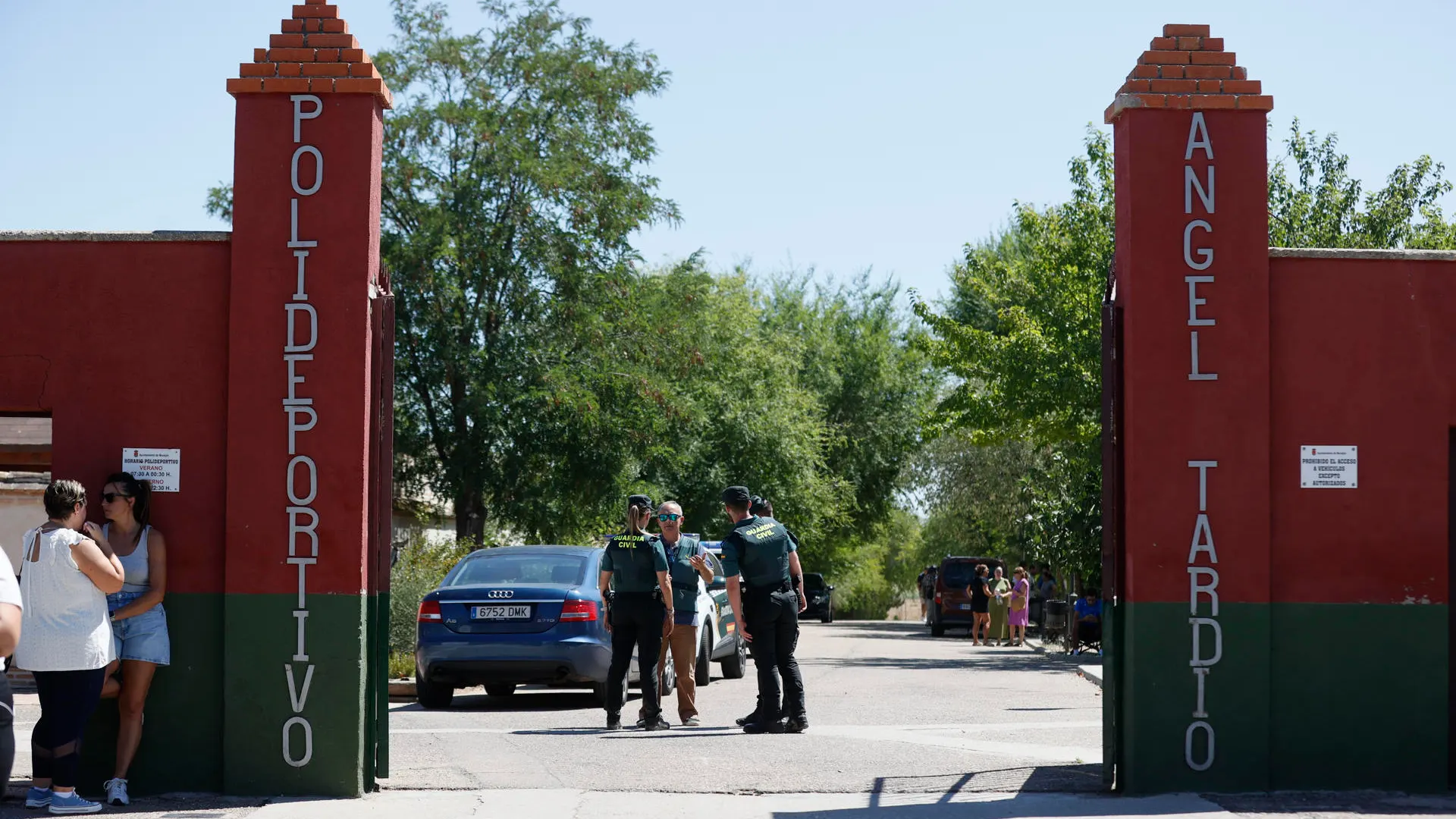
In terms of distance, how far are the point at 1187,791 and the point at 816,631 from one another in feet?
110

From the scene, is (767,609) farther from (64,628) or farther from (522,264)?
(522,264)

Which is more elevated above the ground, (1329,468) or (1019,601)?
(1329,468)

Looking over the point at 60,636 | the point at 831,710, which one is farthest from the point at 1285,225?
the point at 60,636

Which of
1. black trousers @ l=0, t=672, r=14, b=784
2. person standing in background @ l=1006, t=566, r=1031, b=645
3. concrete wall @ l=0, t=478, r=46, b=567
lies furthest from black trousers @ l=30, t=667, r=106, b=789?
person standing in background @ l=1006, t=566, r=1031, b=645

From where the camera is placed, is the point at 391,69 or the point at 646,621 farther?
the point at 391,69

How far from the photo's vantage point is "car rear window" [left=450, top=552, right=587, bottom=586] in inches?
570

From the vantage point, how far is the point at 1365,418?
8938 millimetres

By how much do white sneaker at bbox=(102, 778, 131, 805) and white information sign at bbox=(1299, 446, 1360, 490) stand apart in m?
7.06

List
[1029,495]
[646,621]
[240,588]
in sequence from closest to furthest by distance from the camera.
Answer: [240,588] → [646,621] → [1029,495]

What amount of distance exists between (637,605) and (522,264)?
62.3 feet

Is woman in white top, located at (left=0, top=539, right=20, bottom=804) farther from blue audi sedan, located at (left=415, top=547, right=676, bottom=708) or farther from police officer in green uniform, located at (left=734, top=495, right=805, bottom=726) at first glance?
blue audi sedan, located at (left=415, top=547, right=676, bottom=708)

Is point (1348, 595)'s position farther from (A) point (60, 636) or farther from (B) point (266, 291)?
(A) point (60, 636)

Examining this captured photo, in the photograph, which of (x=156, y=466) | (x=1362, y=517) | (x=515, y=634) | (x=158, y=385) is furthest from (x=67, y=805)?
(x=1362, y=517)

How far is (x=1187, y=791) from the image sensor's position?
28.8 feet
